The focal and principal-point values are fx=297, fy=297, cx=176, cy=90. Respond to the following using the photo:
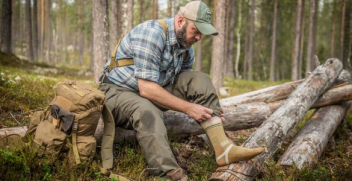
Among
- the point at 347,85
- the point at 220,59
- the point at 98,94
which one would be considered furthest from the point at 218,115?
the point at 220,59

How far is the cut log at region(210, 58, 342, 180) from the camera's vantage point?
11.2 feet

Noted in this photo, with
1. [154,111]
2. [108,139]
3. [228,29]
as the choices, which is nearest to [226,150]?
[154,111]

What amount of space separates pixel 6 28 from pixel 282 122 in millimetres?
15216

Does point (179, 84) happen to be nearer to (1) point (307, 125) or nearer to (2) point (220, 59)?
(1) point (307, 125)

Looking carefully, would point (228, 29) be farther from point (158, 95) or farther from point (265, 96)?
point (158, 95)

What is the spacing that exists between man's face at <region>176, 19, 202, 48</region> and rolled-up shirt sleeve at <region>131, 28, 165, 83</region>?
0.27m

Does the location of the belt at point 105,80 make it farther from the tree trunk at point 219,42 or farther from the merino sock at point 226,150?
the tree trunk at point 219,42

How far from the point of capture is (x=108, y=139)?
11.4ft

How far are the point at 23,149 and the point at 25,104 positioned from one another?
243 cm

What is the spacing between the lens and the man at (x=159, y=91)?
3.32m

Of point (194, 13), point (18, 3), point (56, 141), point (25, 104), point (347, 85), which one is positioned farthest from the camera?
point (18, 3)

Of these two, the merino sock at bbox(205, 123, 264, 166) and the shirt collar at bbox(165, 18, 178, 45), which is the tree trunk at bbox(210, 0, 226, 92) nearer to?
the shirt collar at bbox(165, 18, 178, 45)

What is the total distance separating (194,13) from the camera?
3584mm

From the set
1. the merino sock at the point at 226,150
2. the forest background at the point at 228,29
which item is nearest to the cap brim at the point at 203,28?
the merino sock at the point at 226,150
